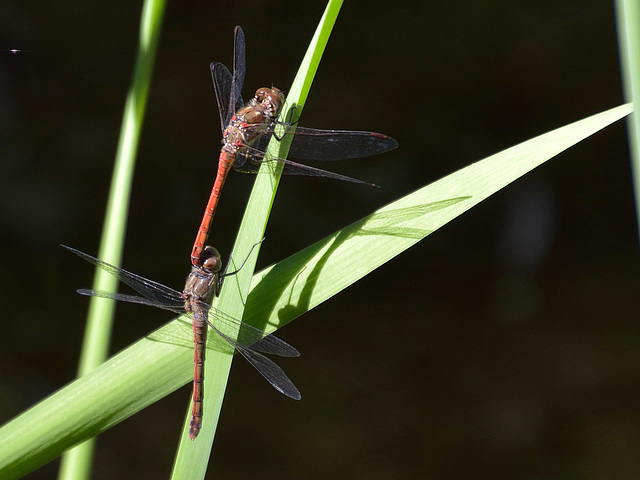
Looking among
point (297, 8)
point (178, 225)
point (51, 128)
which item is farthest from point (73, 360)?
point (297, 8)

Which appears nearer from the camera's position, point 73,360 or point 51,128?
point 51,128

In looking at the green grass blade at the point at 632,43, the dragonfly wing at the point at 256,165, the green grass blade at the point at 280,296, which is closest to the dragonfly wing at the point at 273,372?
the green grass blade at the point at 280,296

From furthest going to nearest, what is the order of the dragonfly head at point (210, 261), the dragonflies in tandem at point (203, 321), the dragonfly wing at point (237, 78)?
the dragonfly wing at point (237, 78) < the dragonfly head at point (210, 261) < the dragonflies in tandem at point (203, 321)

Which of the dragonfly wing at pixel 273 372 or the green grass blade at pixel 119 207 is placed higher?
the green grass blade at pixel 119 207

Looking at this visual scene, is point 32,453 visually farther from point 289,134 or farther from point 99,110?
point 99,110

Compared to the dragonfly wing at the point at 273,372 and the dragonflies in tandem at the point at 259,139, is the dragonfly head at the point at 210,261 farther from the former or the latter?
the dragonfly wing at the point at 273,372

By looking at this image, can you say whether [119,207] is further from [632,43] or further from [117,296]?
[632,43]

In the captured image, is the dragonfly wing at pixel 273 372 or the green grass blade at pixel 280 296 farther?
the dragonfly wing at pixel 273 372
